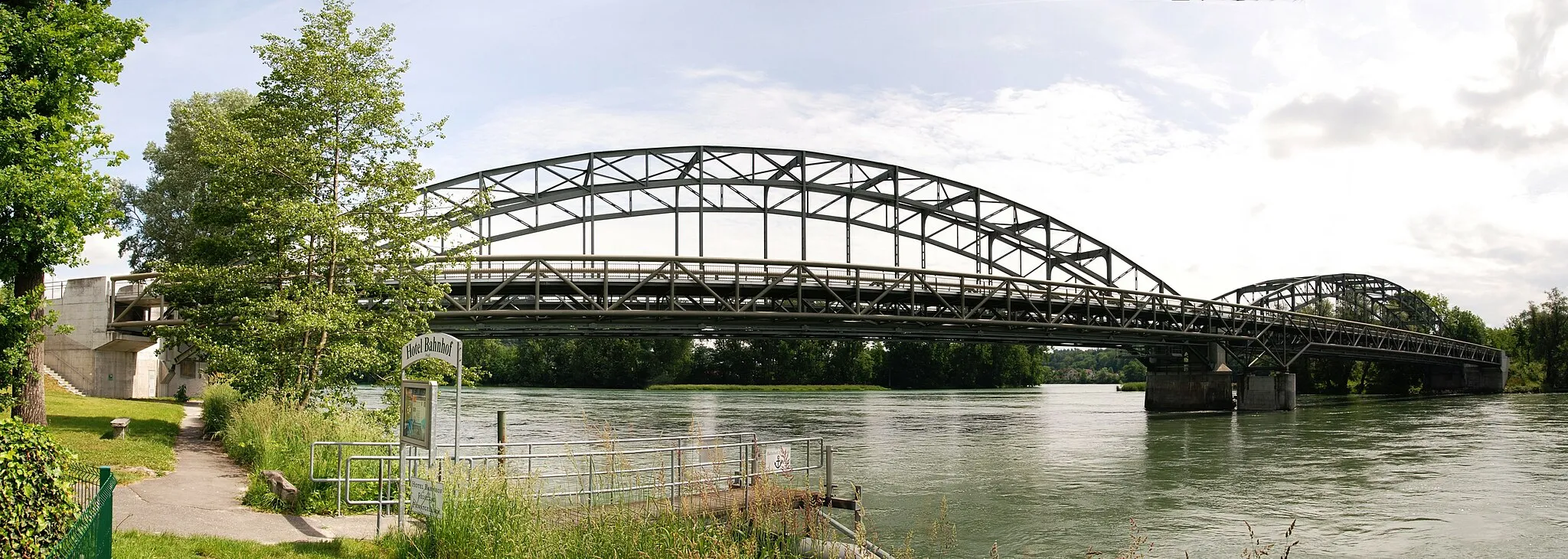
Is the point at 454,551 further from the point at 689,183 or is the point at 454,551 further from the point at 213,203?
the point at 689,183

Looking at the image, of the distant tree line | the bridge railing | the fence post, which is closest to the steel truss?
the bridge railing

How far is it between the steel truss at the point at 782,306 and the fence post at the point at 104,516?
22.8 meters

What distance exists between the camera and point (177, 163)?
53406 mm

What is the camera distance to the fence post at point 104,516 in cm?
888

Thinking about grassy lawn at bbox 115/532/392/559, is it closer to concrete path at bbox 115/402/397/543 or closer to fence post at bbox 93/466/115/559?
concrete path at bbox 115/402/397/543

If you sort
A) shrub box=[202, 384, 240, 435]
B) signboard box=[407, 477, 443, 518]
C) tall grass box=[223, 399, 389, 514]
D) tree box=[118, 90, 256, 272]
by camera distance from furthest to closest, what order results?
1. tree box=[118, 90, 256, 272]
2. shrub box=[202, 384, 240, 435]
3. tall grass box=[223, 399, 389, 514]
4. signboard box=[407, 477, 443, 518]

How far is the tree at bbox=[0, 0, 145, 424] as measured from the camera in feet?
44.7

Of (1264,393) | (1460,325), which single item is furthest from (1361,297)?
(1264,393)

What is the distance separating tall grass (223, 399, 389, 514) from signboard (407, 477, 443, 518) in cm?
361

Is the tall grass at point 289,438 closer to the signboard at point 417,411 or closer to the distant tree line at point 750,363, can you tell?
the signboard at point 417,411

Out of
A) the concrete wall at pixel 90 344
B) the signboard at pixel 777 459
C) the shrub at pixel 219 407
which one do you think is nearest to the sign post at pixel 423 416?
the signboard at pixel 777 459

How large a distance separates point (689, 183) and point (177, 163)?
27076 millimetres

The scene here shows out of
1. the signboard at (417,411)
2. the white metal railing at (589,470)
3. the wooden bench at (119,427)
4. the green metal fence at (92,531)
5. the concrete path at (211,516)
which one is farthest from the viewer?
the wooden bench at (119,427)

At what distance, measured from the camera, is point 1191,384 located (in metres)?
69.4
